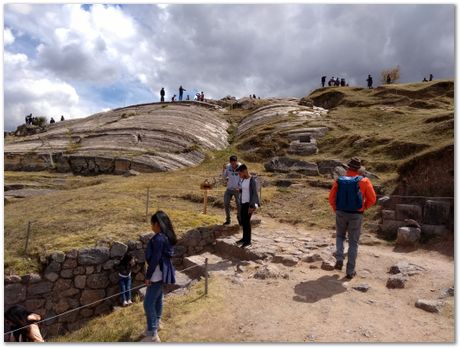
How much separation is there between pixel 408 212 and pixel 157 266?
7.23 metres

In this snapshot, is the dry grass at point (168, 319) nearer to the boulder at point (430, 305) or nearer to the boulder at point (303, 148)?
the boulder at point (430, 305)

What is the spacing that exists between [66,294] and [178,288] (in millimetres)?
2840

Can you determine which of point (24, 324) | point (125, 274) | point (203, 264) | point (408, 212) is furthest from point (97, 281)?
point (408, 212)

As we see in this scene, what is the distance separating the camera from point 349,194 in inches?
297

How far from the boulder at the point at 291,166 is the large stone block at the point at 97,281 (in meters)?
12.2

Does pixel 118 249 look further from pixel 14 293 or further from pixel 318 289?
pixel 318 289

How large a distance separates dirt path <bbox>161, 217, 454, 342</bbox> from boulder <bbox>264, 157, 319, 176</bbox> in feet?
36.1

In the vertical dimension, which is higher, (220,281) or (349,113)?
(349,113)

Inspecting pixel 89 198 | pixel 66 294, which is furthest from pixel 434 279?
pixel 89 198

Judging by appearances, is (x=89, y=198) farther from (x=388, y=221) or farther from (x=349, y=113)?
(x=349, y=113)

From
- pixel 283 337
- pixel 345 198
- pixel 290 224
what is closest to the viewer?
pixel 283 337

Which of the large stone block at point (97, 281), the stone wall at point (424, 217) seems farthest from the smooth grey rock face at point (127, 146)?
the stone wall at point (424, 217)

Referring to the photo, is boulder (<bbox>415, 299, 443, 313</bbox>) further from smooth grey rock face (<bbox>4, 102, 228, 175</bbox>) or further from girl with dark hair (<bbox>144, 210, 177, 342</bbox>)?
smooth grey rock face (<bbox>4, 102, 228, 175</bbox>)

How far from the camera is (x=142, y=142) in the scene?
90.6 ft
